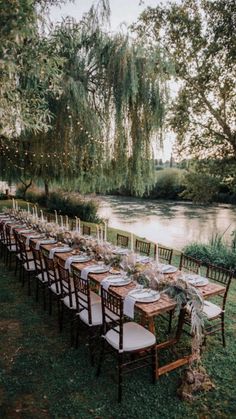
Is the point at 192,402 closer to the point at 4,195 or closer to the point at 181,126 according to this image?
the point at 181,126

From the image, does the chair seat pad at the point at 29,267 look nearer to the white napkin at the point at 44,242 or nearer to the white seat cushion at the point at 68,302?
the white napkin at the point at 44,242

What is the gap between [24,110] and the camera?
3.49 m

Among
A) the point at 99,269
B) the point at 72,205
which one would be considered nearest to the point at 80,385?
the point at 99,269

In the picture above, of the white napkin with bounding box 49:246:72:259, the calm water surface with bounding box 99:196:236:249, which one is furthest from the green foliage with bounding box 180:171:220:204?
the white napkin with bounding box 49:246:72:259

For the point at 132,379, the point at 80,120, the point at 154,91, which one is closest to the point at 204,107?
the point at 154,91

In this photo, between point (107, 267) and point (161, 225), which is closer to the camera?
point (107, 267)

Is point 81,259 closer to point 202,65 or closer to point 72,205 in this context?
point 202,65

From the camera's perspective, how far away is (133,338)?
319cm

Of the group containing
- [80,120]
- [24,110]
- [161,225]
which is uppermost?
[80,120]

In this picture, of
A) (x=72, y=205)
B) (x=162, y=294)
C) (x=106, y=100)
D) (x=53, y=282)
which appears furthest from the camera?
(x=72, y=205)

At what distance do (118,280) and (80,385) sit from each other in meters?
1.22

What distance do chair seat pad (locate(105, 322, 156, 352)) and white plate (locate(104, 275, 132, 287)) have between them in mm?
512

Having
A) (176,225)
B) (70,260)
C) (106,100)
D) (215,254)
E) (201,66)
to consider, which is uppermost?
(201,66)

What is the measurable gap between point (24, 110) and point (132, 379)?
10.5ft
